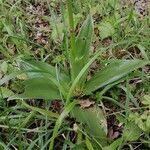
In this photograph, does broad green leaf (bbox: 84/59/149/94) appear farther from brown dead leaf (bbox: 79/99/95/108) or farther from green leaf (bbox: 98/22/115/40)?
green leaf (bbox: 98/22/115/40)

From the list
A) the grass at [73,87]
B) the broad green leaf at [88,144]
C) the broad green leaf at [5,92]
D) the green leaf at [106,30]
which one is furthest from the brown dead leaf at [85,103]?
the green leaf at [106,30]

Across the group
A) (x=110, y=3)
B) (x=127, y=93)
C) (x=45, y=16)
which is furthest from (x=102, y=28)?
(x=127, y=93)

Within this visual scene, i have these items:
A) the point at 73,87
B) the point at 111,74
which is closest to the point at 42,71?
the point at 73,87

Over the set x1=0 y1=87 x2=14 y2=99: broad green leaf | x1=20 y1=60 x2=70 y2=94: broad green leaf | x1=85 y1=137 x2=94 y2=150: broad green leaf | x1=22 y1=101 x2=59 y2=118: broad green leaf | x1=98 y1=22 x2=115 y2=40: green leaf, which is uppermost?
x1=98 y1=22 x2=115 y2=40: green leaf

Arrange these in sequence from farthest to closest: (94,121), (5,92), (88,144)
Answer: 1. (5,92)
2. (94,121)
3. (88,144)

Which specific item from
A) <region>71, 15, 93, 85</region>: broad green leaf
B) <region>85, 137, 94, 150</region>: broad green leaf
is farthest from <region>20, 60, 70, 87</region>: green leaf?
<region>85, 137, 94, 150</region>: broad green leaf

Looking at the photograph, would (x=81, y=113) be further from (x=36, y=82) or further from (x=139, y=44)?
(x=139, y=44)

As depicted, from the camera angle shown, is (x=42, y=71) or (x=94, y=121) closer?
(x=94, y=121)

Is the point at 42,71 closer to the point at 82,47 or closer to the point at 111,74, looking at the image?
the point at 82,47
